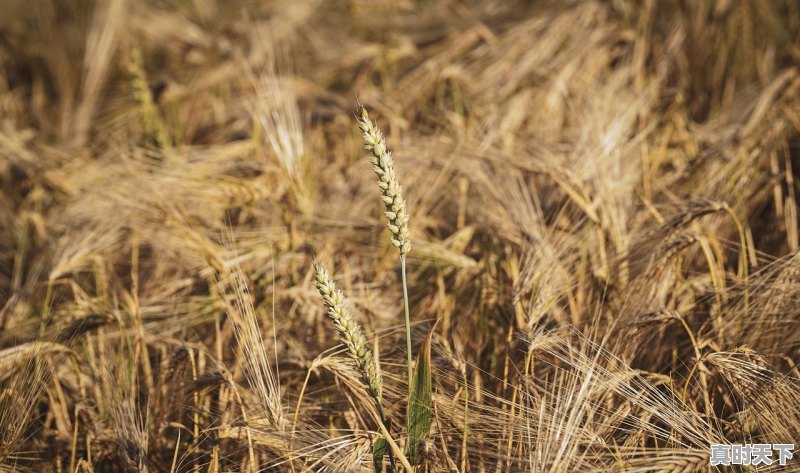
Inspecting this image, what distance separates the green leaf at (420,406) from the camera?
1031mm

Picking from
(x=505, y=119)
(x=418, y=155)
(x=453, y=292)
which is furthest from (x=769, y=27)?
(x=453, y=292)

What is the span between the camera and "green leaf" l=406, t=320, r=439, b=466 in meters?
1.03

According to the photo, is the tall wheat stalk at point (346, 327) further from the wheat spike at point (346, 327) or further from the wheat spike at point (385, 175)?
the wheat spike at point (385, 175)

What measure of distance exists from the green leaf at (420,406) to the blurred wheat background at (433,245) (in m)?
0.03

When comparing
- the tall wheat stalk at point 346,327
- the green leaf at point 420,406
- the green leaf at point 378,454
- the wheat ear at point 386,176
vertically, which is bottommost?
the green leaf at point 378,454

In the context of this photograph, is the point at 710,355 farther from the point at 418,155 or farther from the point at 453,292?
the point at 418,155

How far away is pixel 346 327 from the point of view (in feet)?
3.27

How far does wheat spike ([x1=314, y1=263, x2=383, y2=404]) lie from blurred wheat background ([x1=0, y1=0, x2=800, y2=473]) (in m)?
0.10

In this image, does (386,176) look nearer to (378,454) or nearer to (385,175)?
(385,175)

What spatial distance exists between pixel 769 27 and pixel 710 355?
173cm

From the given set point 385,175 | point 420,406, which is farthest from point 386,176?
point 420,406

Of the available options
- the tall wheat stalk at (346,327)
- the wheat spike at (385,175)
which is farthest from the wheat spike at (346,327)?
the wheat spike at (385,175)

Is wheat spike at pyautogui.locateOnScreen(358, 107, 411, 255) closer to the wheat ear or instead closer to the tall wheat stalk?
the wheat ear

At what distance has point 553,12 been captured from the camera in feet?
8.43
